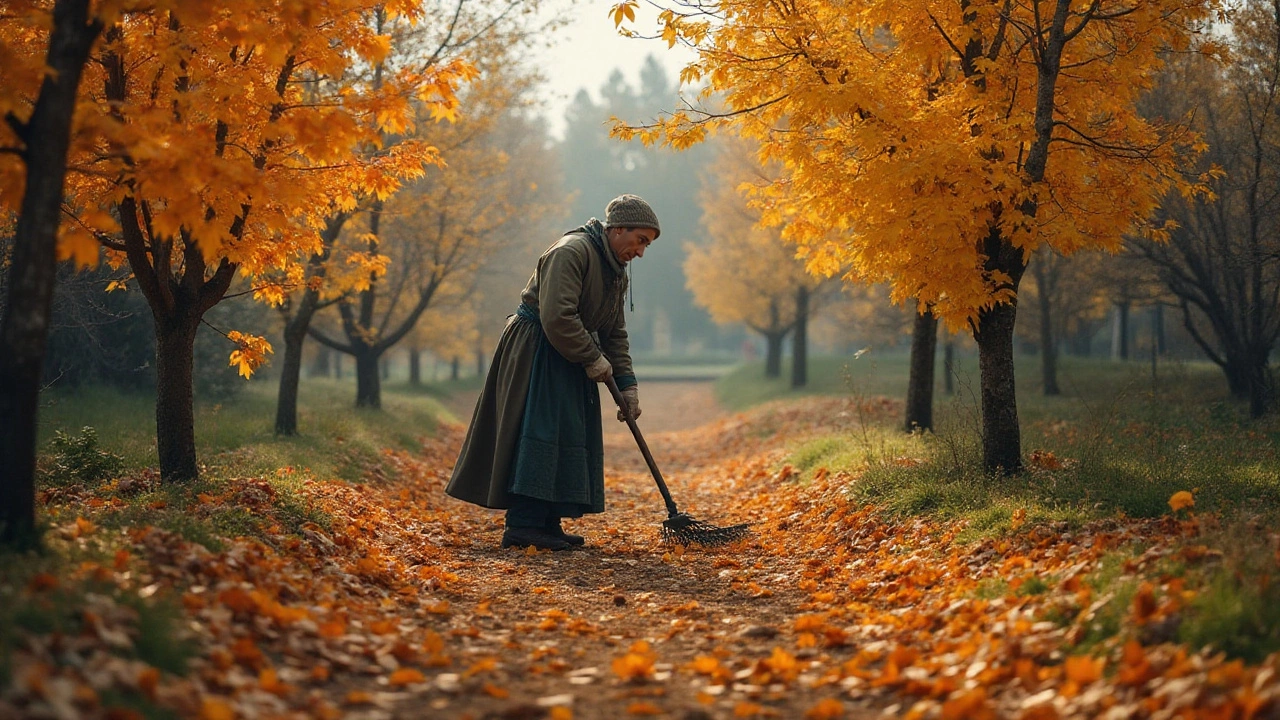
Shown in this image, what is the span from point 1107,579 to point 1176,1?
4184 millimetres

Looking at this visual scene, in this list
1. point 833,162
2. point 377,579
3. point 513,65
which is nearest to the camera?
point 377,579

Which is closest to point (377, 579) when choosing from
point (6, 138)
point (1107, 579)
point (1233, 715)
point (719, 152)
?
point (6, 138)

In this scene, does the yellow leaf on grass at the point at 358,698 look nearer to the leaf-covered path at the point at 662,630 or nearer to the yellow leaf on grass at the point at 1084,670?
the leaf-covered path at the point at 662,630

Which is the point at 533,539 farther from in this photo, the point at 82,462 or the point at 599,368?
the point at 82,462

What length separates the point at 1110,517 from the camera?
5.18 metres

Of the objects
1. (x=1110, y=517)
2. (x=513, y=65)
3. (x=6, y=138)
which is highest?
(x=513, y=65)

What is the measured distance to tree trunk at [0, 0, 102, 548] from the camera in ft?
12.0

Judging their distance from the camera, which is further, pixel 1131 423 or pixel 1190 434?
pixel 1131 423

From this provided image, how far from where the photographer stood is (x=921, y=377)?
10.3 meters

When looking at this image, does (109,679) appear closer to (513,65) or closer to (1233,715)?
(1233,715)

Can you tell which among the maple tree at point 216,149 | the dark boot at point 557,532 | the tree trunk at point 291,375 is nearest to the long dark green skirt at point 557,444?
the dark boot at point 557,532

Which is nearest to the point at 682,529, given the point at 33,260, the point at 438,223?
the point at 33,260

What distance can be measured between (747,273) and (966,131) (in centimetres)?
1807

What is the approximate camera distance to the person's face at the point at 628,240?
21.2ft
